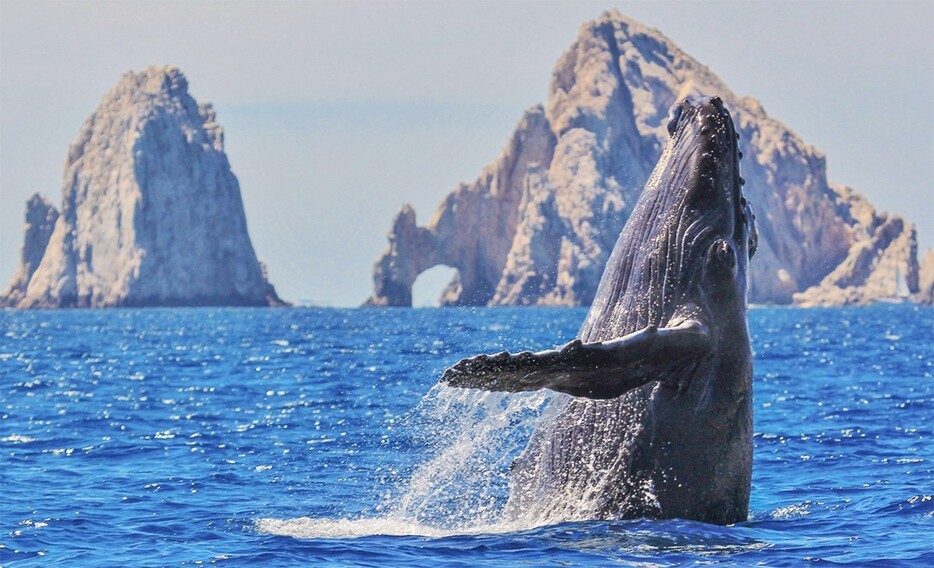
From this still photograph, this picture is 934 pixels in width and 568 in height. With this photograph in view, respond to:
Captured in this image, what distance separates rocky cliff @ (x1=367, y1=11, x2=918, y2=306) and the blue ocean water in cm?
11350

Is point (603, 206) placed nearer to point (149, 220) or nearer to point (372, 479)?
point (149, 220)

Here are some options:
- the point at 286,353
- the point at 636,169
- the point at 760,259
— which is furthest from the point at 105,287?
the point at 286,353

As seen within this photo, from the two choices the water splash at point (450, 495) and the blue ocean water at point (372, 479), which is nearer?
the blue ocean water at point (372, 479)

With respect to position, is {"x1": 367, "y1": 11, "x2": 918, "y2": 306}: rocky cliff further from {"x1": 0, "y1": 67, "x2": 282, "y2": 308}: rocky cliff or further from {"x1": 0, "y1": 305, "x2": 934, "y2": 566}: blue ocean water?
{"x1": 0, "y1": 305, "x2": 934, "y2": 566}: blue ocean water

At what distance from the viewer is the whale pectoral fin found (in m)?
8.43

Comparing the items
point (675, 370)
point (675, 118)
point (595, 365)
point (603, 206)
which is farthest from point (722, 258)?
point (603, 206)

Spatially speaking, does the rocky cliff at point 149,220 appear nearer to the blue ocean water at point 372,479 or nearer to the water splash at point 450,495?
the blue ocean water at point 372,479

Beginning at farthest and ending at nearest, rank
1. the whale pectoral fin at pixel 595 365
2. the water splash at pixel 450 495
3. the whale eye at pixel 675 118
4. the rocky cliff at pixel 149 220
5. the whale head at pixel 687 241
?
1. the rocky cliff at pixel 149 220
2. the water splash at pixel 450 495
3. the whale eye at pixel 675 118
4. the whale head at pixel 687 241
5. the whale pectoral fin at pixel 595 365

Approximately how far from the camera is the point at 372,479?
14.9 m

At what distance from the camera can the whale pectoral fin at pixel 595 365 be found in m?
8.43

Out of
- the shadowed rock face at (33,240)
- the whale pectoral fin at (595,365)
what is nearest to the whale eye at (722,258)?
the whale pectoral fin at (595,365)

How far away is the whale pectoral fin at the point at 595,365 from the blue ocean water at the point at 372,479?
1.25 m

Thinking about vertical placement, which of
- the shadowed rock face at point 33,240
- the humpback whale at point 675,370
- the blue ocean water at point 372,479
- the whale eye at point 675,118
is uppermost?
the shadowed rock face at point 33,240

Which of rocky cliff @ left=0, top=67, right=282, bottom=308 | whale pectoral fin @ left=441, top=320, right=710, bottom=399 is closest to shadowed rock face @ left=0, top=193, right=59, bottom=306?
rocky cliff @ left=0, top=67, right=282, bottom=308
